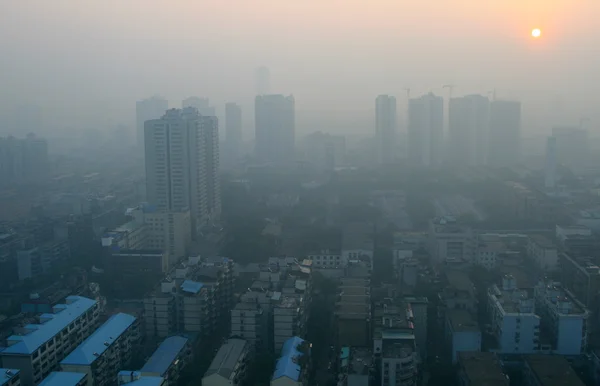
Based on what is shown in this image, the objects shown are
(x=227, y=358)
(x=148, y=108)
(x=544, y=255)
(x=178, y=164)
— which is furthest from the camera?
(x=148, y=108)

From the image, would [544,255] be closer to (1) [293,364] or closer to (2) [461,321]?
(2) [461,321]

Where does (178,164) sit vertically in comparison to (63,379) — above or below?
above

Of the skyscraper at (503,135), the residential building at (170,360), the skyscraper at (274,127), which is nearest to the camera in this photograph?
the residential building at (170,360)

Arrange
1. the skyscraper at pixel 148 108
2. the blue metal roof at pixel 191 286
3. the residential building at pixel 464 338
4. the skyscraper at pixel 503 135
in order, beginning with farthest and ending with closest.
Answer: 1. the skyscraper at pixel 148 108
2. the skyscraper at pixel 503 135
3. the blue metal roof at pixel 191 286
4. the residential building at pixel 464 338

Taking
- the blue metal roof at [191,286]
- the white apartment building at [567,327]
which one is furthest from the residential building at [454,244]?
the blue metal roof at [191,286]

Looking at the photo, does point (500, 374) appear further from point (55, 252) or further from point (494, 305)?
point (55, 252)

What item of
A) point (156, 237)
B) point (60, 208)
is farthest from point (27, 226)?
point (60, 208)

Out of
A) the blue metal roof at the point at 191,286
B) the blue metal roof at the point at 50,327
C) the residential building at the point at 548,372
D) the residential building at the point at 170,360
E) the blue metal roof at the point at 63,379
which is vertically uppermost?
the blue metal roof at the point at 191,286

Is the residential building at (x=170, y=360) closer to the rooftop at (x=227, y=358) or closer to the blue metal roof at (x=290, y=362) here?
the rooftop at (x=227, y=358)

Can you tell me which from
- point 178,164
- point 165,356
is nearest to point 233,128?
point 178,164
